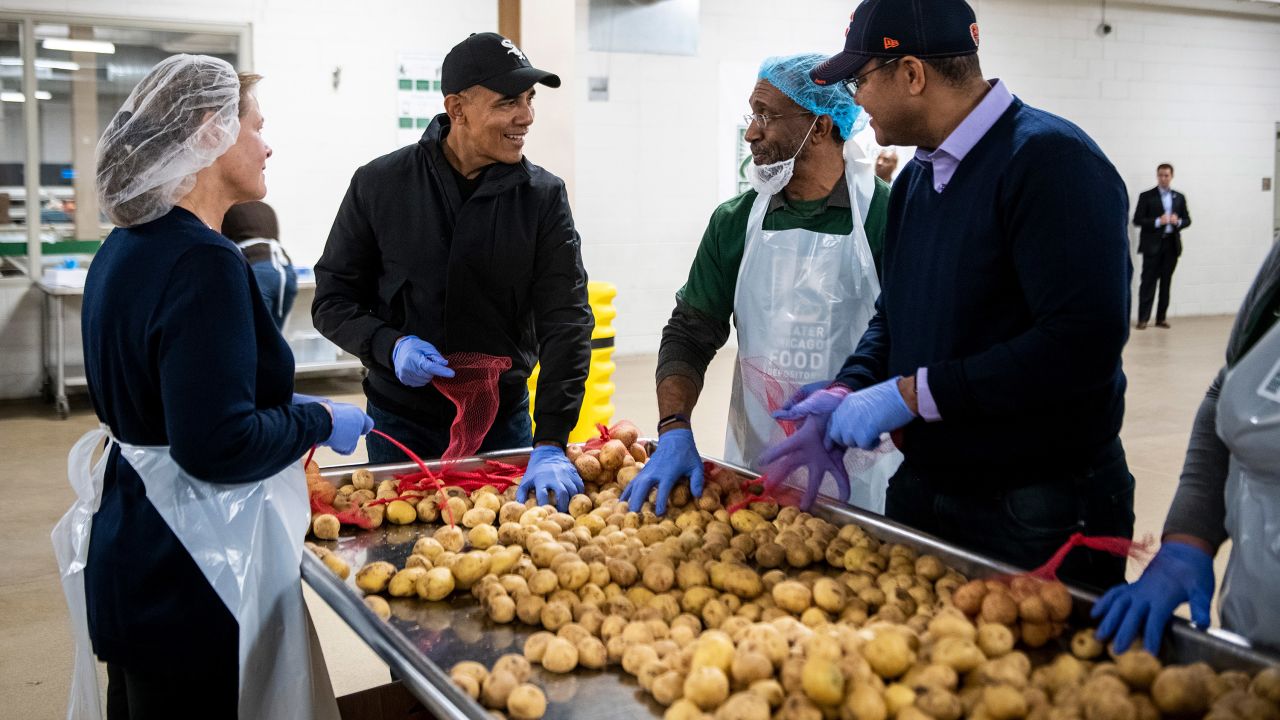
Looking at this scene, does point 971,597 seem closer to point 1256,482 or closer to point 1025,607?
point 1025,607

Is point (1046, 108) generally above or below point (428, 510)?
above

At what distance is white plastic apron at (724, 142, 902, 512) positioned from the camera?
2.11 metres

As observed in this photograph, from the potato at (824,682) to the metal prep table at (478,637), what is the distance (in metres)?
0.16

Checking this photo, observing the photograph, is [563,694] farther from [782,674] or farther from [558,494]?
[558,494]

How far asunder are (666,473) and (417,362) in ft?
1.79

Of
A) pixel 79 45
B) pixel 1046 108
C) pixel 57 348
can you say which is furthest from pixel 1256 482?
pixel 1046 108

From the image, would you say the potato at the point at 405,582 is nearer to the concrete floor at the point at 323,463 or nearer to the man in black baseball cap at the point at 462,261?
the man in black baseball cap at the point at 462,261

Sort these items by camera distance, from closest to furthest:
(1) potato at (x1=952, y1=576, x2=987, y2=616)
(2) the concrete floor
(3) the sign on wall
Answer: (1) potato at (x1=952, y1=576, x2=987, y2=616) → (2) the concrete floor → (3) the sign on wall

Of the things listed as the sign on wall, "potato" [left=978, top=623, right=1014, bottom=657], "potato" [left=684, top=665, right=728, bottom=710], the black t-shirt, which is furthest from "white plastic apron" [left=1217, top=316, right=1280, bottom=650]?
the sign on wall

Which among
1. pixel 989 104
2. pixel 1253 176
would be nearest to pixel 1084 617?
pixel 989 104

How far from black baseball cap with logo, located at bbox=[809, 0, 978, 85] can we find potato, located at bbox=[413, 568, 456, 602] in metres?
0.96

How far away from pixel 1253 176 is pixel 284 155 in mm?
10174

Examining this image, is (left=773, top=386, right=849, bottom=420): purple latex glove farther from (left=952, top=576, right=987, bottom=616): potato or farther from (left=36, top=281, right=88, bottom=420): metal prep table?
(left=36, top=281, right=88, bottom=420): metal prep table

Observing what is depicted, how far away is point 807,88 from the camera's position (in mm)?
2041
